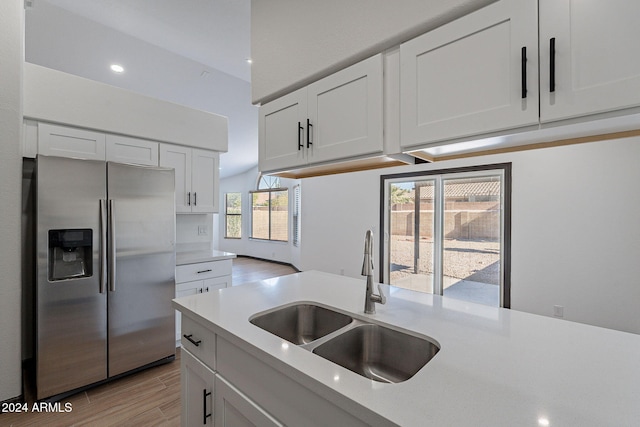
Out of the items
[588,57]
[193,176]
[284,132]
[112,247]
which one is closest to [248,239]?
[193,176]

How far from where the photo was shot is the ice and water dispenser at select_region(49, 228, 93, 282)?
2.04 metres

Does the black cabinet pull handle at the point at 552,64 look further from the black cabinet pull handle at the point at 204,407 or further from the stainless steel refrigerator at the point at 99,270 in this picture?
the stainless steel refrigerator at the point at 99,270

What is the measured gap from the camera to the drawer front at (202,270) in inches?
113

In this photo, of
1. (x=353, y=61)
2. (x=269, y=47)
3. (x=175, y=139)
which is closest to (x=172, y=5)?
(x=175, y=139)

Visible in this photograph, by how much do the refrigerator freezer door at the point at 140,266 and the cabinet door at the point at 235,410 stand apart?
1607 mm

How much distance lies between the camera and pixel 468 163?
12.9ft

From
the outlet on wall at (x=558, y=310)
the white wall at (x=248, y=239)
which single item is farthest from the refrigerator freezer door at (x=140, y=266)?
the white wall at (x=248, y=239)

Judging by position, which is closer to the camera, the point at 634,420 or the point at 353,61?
the point at 634,420

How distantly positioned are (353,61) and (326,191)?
4.32 meters

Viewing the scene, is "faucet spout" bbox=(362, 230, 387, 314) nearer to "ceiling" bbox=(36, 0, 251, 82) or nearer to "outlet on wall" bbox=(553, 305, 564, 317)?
"ceiling" bbox=(36, 0, 251, 82)

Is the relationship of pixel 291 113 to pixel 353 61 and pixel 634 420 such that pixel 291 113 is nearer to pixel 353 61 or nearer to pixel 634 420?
pixel 353 61

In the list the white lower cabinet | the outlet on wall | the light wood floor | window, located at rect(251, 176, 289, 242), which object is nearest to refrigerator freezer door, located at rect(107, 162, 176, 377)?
the light wood floor

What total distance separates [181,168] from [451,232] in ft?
12.0

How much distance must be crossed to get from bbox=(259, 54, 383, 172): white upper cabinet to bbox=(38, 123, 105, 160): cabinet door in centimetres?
188
